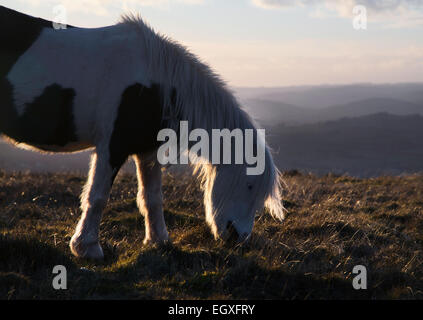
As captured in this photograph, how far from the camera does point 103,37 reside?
15.4 feet

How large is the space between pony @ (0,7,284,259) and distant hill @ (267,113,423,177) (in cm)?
4327

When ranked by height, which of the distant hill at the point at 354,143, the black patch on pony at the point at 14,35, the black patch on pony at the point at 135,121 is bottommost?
the distant hill at the point at 354,143

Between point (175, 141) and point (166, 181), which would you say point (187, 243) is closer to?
point (175, 141)

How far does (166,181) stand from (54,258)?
16.2 feet

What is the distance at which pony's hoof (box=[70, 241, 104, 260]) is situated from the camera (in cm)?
454

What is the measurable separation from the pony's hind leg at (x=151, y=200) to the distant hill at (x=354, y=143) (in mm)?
42861

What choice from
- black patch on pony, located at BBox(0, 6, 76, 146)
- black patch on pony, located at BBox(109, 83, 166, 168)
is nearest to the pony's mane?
black patch on pony, located at BBox(109, 83, 166, 168)

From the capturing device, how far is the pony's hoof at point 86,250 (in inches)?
179
